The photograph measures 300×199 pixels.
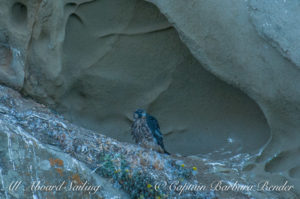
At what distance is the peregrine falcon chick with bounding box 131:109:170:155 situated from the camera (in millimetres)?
4879

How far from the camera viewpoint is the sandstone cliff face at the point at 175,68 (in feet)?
15.3

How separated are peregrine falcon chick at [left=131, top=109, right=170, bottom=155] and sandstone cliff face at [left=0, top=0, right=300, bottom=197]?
84cm

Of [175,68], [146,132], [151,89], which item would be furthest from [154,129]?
[175,68]

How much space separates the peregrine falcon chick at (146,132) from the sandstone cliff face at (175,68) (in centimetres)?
84

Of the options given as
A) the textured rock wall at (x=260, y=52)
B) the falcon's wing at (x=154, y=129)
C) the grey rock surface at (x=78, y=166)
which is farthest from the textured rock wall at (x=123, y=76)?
the grey rock surface at (x=78, y=166)

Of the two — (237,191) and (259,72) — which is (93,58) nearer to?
(259,72)

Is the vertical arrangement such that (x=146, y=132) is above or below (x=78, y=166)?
below

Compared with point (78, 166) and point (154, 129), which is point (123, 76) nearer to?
point (154, 129)

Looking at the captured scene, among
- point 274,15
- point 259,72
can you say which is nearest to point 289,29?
point 274,15

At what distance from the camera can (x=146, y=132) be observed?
491 cm

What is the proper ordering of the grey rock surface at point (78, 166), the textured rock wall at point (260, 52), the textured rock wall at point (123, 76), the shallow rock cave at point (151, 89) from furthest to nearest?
the shallow rock cave at point (151, 89), the textured rock wall at point (123, 76), the textured rock wall at point (260, 52), the grey rock surface at point (78, 166)

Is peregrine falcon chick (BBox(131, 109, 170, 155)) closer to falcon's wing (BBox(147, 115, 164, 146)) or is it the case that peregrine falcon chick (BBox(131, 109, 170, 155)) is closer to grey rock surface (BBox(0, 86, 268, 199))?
falcon's wing (BBox(147, 115, 164, 146))

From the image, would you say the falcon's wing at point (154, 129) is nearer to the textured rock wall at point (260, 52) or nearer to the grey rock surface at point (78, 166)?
the grey rock surface at point (78, 166)

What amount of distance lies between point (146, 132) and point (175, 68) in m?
1.15
